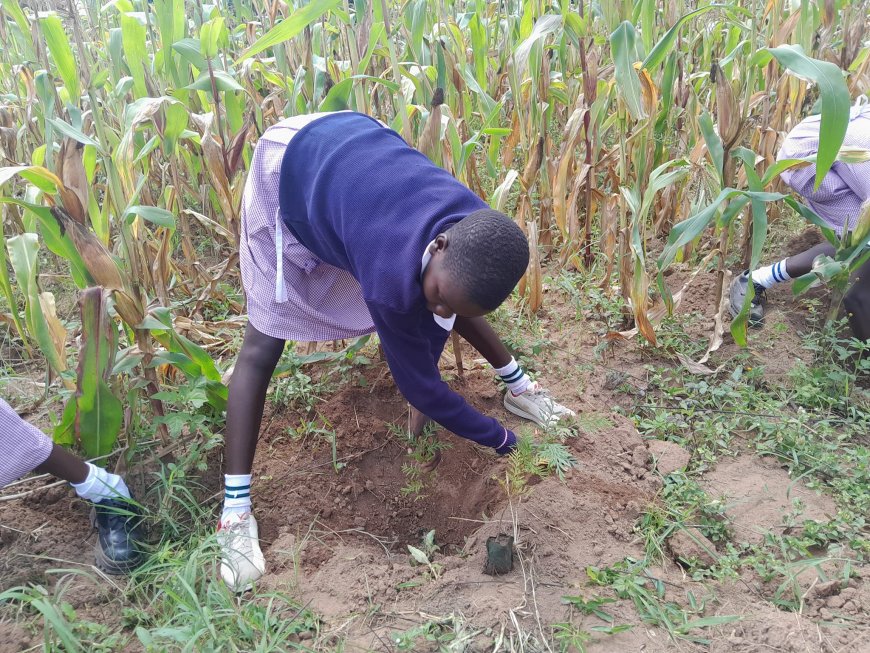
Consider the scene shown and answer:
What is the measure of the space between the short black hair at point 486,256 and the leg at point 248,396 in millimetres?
787

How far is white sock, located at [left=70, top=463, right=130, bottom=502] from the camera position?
1.77m

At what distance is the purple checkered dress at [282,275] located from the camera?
5.67 ft

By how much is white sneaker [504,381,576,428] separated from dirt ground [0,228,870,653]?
0.06 m

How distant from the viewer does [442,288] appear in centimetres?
133

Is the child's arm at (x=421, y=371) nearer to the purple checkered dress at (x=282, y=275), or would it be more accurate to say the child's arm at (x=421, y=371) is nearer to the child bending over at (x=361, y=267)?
the child bending over at (x=361, y=267)

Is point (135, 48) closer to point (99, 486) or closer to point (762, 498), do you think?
point (99, 486)

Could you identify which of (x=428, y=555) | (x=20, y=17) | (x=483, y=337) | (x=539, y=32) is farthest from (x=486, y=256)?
(x=20, y=17)

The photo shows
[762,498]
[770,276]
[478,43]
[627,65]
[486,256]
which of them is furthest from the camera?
[478,43]

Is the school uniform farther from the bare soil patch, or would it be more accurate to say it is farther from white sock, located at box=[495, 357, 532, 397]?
the bare soil patch

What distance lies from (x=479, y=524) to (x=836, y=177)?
176cm

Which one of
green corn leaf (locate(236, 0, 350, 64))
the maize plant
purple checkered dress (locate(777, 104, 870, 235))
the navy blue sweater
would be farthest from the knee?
purple checkered dress (locate(777, 104, 870, 235))

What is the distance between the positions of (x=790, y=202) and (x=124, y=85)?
244 cm

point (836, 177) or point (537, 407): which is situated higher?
point (836, 177)

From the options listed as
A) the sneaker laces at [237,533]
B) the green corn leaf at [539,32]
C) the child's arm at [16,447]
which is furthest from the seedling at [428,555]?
the green corn leaf at [539,32]
